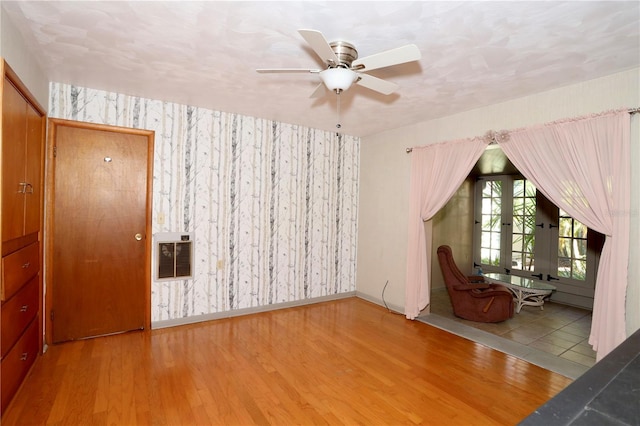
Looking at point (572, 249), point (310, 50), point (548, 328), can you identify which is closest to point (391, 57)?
point (310, 50)

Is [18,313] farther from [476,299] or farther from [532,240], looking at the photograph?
[532,240]

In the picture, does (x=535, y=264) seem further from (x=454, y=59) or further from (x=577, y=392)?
(x=577, y=392)

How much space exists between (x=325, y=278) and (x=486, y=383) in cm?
266

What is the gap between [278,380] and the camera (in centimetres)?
260

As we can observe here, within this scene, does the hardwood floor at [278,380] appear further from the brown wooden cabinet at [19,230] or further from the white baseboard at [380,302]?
the white baseboard at [380,302]

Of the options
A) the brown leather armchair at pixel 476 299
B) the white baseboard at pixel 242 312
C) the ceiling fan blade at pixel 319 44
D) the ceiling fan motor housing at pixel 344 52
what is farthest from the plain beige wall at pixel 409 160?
the ceiling fan blade at pixel 319 44

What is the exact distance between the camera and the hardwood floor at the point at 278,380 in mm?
2166

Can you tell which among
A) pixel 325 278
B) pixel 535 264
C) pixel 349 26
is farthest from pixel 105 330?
pixel 535 264

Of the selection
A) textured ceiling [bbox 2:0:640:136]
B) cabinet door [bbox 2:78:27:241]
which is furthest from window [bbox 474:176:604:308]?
cabinet door [bbox 2:78:27:241]

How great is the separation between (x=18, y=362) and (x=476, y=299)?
4574 millimetres

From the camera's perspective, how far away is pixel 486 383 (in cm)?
261

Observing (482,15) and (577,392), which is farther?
(482,15)

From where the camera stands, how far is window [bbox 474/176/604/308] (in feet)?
16.4

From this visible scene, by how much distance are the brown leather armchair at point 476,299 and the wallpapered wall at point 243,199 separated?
5.11 feet
